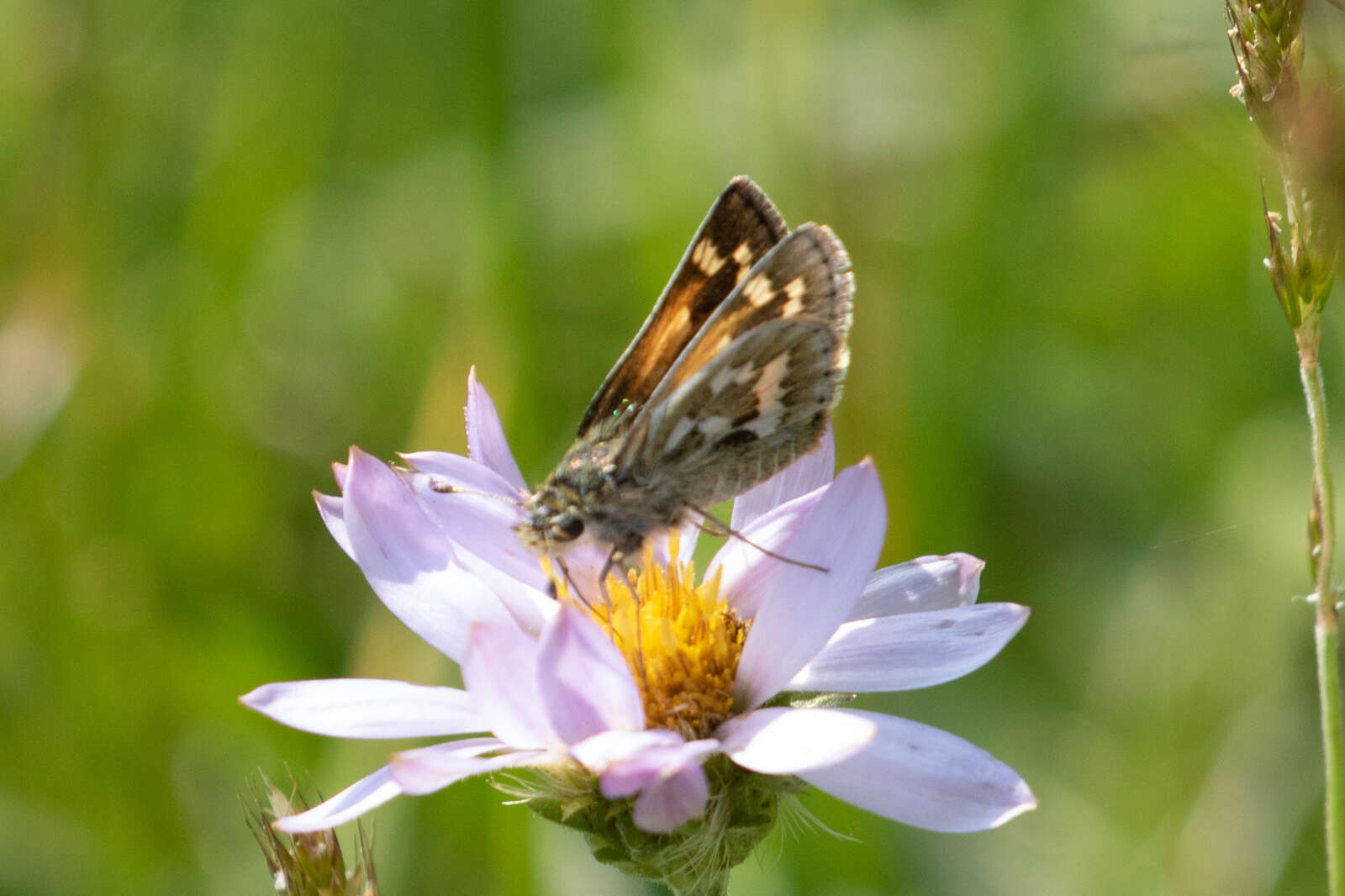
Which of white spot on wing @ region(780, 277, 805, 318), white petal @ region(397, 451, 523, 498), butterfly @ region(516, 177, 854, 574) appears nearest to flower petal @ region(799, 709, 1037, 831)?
butterfly @ region(516, 177, 854, 574)

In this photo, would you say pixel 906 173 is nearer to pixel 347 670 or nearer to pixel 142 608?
pixel 347 670

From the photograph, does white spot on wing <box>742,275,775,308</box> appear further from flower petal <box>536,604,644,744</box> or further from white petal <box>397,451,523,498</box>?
flower petal <box>536,604,644,744</box>

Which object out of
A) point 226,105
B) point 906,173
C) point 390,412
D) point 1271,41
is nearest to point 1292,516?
point 906,173

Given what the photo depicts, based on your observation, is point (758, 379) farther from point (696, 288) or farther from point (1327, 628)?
point (1327, 628)

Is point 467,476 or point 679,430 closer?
point 679,430

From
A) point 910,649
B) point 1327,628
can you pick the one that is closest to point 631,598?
point 910,649

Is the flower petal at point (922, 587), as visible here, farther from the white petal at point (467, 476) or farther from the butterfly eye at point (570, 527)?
the white petal at point (467, 476)
